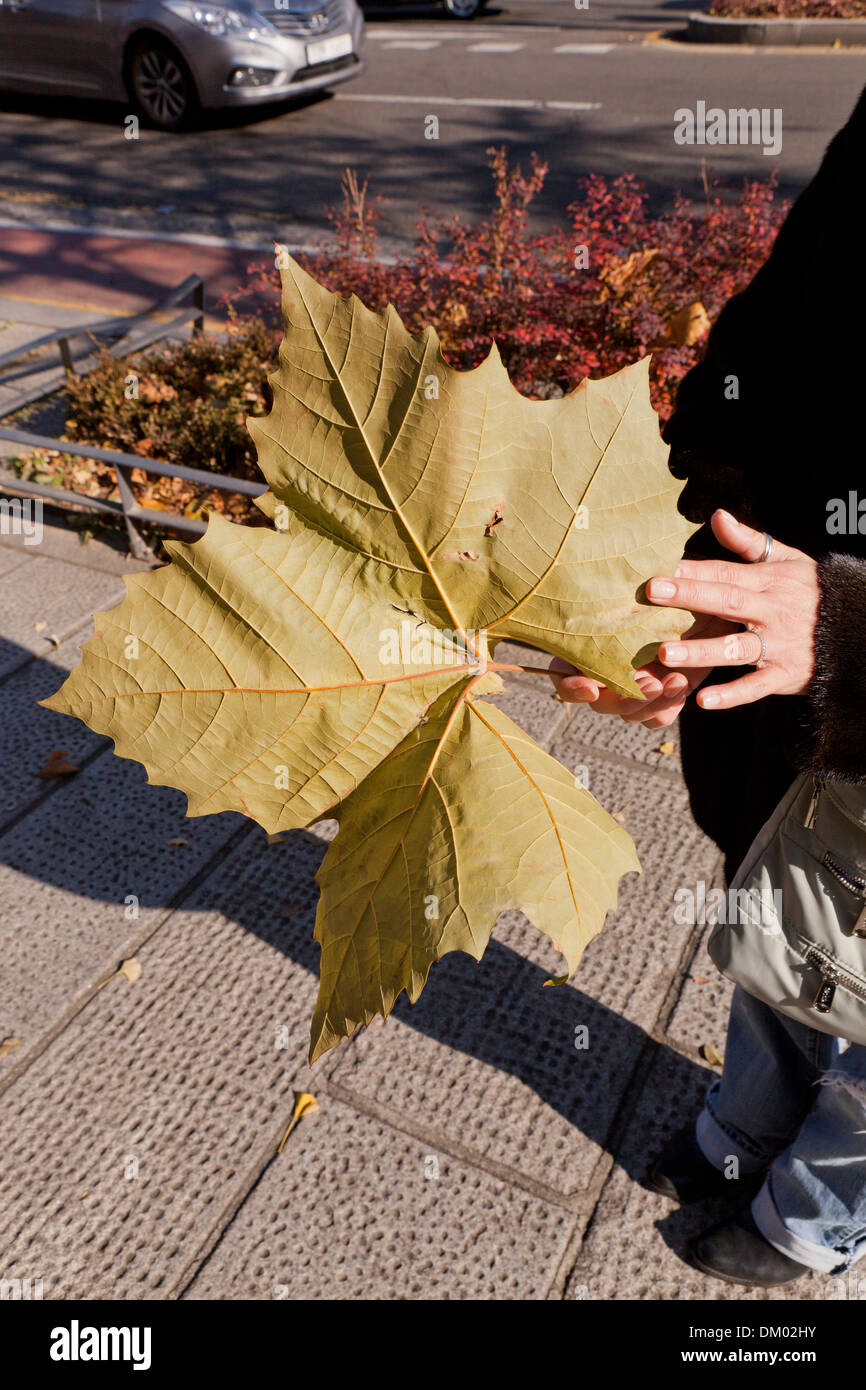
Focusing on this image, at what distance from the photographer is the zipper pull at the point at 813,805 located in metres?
1.57

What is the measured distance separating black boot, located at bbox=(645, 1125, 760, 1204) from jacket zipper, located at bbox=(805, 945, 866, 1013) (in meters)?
0.91

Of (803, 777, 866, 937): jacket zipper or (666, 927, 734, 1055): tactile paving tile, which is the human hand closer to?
(803, 777, 866, 937): jacket zipper

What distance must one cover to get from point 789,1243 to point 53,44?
41.9ft

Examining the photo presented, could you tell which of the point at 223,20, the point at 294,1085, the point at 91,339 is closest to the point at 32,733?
the point at 294,1085

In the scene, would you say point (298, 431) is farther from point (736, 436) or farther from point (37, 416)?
point (37, 416)

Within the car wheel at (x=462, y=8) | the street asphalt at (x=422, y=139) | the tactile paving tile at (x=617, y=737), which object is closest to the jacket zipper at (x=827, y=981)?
the tactile paving tile at (x=617, y=737)

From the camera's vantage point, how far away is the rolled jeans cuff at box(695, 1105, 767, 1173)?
225 centimetres

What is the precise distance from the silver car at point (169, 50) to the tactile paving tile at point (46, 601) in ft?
27.2

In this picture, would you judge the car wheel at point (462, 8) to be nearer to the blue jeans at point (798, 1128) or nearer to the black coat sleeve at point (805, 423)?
the black coat sleeve at point (805, 423)

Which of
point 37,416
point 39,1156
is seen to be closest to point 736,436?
point 39,1156

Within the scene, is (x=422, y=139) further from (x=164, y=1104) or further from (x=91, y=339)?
(x=164, y=1104)

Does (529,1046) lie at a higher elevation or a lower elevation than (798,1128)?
lower

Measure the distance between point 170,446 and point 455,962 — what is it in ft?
10.3

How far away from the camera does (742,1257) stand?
2.17 m
